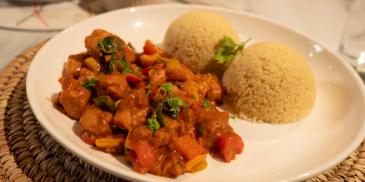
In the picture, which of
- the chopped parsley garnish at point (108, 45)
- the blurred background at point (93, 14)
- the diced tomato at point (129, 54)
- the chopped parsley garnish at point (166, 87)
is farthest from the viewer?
the blurred background at point (93, 14)

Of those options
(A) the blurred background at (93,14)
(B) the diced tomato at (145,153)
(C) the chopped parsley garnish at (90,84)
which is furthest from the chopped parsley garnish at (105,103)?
(A) the blurred background at (93,14)

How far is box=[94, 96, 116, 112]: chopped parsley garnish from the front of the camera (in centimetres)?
221

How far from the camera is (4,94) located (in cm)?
255

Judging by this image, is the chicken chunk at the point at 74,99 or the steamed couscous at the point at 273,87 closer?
the chicken chunk at the point at 74,99

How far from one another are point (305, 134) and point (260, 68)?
1.51 ft

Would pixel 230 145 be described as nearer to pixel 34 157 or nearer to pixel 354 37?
pixel 34 157

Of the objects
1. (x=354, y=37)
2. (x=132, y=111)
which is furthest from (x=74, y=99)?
(x=354, y=37)

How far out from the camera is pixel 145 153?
6.32 ft

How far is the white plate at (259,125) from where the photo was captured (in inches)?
78.0

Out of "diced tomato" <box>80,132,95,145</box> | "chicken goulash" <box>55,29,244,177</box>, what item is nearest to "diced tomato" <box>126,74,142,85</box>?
"chicken goulash" <box>55,29,244,177</box>

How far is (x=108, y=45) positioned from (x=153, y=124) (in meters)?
0.71

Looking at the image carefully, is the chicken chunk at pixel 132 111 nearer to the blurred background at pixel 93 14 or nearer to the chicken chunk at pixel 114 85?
the chicken chunk at pixel 114 85

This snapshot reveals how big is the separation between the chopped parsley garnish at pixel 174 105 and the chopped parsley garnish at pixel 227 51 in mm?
684

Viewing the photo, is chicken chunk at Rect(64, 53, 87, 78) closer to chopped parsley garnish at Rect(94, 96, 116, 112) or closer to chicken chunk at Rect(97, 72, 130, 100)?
chicken chunk at Rect(97, 72, 130, 100)
